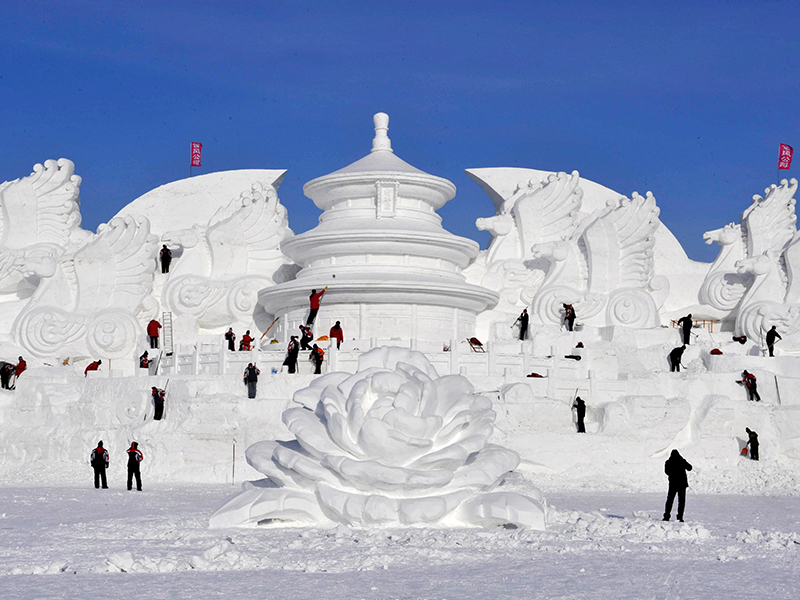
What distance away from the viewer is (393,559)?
873 cm

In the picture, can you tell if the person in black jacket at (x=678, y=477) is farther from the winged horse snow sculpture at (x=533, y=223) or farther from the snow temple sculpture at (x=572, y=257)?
the winged horse snow sculpture at (x=533, y=223)

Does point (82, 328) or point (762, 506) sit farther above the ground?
point (82, 328)

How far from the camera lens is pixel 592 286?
29766 millimetres

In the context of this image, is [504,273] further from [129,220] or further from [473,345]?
[129,220]

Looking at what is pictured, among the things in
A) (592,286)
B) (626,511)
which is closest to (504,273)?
(592,286)

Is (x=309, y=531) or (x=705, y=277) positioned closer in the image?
(x=309, y=531)

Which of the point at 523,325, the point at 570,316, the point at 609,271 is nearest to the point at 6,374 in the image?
the point at 523,325

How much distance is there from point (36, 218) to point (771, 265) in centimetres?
2163

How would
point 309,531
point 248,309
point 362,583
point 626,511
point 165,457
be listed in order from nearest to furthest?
1. point 362,583
2. point 309,531
3. point 626,511
4. point 165,457
5. point 248,309

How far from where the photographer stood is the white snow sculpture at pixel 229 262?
29.2 metres

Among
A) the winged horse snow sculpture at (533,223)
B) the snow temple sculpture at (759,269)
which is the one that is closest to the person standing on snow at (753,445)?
the snow temple sculpture at (759,269)

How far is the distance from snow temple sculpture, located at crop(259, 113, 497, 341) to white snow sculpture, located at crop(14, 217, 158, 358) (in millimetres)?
3847

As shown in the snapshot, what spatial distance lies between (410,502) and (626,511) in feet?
13.4

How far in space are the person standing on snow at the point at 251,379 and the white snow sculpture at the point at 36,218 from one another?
1229 centimetres
